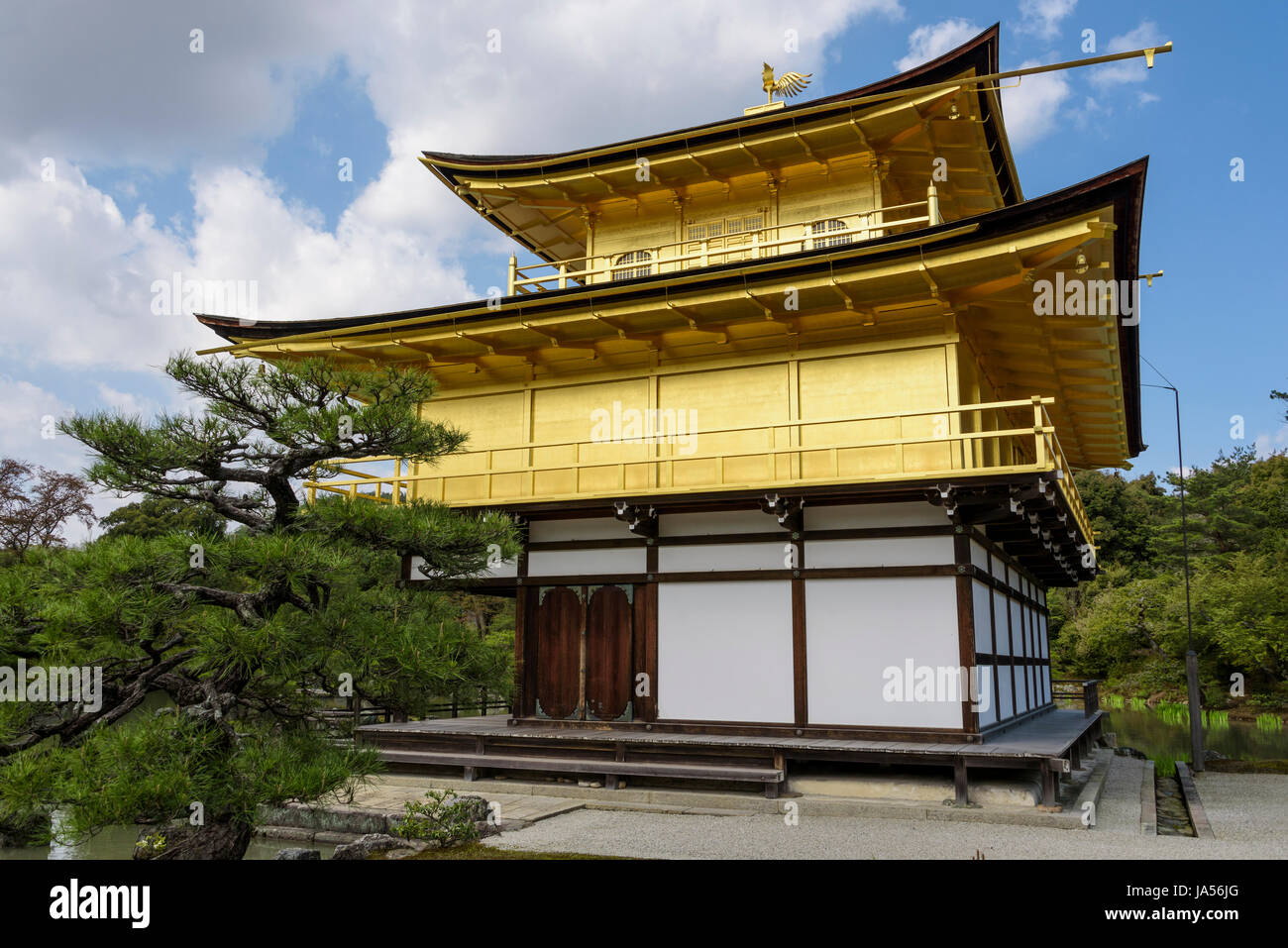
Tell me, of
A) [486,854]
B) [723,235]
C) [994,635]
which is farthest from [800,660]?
[723,235]

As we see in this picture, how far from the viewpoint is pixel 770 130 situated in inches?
613

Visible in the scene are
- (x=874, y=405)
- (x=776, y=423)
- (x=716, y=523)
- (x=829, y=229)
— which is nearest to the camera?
(x=776, y=423)

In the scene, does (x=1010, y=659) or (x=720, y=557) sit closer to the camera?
(x=720, y=557)

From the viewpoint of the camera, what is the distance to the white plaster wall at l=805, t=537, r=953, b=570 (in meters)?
12.9

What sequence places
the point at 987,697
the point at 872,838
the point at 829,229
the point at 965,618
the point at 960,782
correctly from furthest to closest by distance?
1. the point at 829,229
2. the point at 987,697
3. the point at 965,618
4. the point at 960,782
5. the point at 872,838

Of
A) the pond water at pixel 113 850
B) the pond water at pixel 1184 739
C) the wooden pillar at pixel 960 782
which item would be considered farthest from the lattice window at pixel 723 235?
the pond water at pixel 1184 739

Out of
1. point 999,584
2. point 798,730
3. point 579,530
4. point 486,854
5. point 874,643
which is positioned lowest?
point 486,854

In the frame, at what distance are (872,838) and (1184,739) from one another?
823 inches

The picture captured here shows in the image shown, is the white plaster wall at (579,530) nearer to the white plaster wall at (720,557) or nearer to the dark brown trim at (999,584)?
the white plaster wall at (720,557)

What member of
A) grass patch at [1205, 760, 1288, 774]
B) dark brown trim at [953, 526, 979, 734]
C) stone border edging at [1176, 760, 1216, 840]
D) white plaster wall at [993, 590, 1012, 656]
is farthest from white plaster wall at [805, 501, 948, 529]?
grass patch at [1205, 760, 1288, 774]

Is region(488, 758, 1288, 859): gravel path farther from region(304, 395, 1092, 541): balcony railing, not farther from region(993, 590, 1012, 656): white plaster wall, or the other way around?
region(304, 395, 1092, 541): balcony railing

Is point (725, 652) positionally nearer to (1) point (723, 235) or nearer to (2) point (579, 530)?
(2) point (579, 530)

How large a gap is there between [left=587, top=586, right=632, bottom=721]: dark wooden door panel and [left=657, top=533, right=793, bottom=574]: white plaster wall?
1.02 metres
